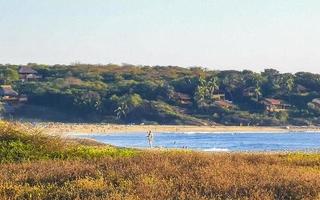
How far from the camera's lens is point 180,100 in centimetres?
13575

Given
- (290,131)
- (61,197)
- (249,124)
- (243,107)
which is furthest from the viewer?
(243,107)

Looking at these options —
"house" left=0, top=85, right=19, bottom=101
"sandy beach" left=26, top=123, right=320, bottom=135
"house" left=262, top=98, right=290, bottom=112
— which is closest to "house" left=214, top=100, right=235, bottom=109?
"house" left=262, top=98, right=290, bottom=112

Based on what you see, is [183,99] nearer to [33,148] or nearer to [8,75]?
[8,75]

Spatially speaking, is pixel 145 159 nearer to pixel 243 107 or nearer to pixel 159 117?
pixel 159 117

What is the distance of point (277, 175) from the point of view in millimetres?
13664

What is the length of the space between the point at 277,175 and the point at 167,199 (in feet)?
11.4

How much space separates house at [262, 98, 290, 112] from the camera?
131 meters

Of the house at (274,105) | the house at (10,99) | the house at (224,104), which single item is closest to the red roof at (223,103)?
the house at (224,104)

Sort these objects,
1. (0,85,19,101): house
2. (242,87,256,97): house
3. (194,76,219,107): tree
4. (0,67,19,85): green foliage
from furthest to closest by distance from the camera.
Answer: (0,67,19,85): green foliage
(242,87,256,97): house
(0,85,19,101): house
(194,76,219,107): tree

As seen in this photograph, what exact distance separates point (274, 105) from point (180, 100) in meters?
18.6

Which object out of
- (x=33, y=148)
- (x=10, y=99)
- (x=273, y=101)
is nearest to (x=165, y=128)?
(x=273, y=101)

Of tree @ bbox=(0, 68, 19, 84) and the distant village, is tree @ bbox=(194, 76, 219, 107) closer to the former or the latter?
the distant village

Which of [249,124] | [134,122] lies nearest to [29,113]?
[134,122]

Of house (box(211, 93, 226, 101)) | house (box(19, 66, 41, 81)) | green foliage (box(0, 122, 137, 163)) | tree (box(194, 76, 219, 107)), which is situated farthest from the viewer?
house (box(19, 66, 41, 81))
